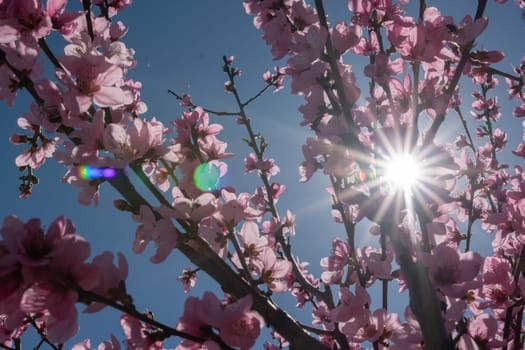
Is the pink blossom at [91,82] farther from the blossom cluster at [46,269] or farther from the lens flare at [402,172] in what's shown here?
the lens flare at [402,172]

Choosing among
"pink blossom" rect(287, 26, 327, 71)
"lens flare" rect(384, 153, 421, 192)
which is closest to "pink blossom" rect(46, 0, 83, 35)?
"pink blossom" rect(287, 26, 327, 71)

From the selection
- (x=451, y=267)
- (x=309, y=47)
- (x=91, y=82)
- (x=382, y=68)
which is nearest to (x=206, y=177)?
(x=91, y=82)

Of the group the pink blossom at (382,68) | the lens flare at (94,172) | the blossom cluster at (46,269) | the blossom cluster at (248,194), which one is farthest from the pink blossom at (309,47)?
the blossom cluster at (46,269)

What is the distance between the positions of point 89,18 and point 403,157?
2.03 metres

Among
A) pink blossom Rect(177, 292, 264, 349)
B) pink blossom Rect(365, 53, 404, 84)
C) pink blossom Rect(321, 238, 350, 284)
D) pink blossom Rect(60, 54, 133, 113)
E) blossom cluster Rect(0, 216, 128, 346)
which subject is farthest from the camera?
pink blossom Rect(321, 238, 350, 284)

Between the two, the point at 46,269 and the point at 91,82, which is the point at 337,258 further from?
the point at 46,269

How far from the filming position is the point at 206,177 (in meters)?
2.20

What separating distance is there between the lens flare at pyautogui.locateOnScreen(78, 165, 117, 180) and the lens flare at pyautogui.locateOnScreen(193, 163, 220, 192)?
39cm

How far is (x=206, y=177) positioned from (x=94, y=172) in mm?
564

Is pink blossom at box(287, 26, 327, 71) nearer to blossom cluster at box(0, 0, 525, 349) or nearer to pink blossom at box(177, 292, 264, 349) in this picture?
blossom cluster at box(0, 0, 525, 349)

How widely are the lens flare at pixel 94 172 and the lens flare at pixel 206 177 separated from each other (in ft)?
1.28

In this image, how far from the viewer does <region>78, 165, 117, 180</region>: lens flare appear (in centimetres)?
182

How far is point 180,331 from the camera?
1444 millimetres

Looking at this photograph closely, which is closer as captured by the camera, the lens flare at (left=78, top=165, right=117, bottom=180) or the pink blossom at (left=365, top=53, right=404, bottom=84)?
the lens flare at (left=78, top=165, right=117, bottom=180)
